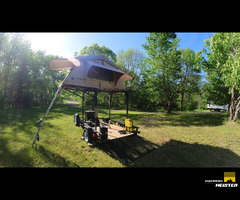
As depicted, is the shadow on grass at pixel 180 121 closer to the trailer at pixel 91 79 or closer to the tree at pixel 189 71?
the trailer at pixel 91 79

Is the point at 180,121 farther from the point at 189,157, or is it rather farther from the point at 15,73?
the point at 15,73

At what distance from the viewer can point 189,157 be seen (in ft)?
17.3

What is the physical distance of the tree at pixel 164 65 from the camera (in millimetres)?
16656

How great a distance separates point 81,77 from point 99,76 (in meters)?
1.26

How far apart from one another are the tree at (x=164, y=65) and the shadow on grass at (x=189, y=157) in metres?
12.2

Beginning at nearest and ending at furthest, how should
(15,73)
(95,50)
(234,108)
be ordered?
(234,108) < (15,73) < (95,50)

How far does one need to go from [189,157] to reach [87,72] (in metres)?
7.61

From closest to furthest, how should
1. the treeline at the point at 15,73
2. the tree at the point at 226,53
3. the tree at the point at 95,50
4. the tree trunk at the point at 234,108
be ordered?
1. the tree at the point at 226,53
2. the tree trunk at the point at 234,108
3. the treeline at the point at 15,73
4. the tree at the point at 95,50

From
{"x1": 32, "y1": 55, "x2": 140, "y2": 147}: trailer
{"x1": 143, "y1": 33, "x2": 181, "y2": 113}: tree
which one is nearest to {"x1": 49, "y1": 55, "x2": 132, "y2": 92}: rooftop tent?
{"x1": 32, "y1": 55, "x2": 140, "y2": 147}: trailer

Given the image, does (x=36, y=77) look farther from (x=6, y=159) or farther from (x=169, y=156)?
(x=169, y=156)

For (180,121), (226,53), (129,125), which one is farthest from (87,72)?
(226,53)

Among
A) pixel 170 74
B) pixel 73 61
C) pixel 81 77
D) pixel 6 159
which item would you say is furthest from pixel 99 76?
pixel 170 74

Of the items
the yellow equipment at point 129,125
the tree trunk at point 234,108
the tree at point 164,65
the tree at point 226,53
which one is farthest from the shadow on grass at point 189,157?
the tree at point 164,65

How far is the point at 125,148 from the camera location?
576 cm
